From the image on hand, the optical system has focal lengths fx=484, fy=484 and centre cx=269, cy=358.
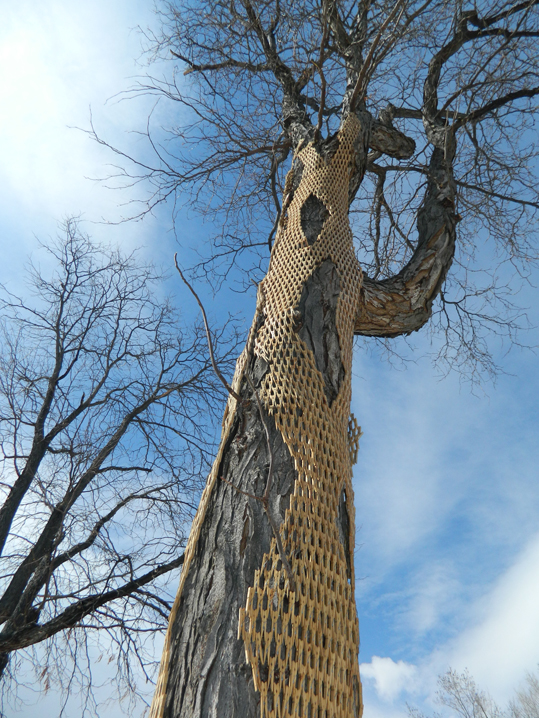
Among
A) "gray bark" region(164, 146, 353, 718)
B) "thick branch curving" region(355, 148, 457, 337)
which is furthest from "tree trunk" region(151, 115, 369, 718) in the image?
"thick branch curving" region(355, 148, 457, 337)

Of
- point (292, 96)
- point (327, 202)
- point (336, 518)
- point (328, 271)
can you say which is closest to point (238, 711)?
point (336, 518)

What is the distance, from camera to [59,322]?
16.5 feet

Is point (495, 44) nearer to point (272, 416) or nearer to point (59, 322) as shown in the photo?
point (272, 416)

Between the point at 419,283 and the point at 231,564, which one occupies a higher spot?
the point at 419,283

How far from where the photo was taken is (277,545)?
1.40 metres

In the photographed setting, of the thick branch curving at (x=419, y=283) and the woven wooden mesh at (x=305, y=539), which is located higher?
the thick branch curving at (x=419, y=283)

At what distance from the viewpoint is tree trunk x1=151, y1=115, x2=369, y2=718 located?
1234 mm

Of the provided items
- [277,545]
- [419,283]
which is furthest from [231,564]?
[419,283]

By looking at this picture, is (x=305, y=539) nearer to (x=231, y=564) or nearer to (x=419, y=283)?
(x=231, y=564)

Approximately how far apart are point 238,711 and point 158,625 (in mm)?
2982

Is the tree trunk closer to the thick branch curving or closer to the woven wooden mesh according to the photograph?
the woven wooden mesh

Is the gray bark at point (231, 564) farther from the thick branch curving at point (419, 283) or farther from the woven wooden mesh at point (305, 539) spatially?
the thick branch curving at point (419, 283)

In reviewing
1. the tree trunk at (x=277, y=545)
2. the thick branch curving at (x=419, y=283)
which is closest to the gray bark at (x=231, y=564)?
the tree trunk at (x=277, y=545)

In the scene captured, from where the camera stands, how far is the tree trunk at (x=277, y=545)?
123 centimetres
